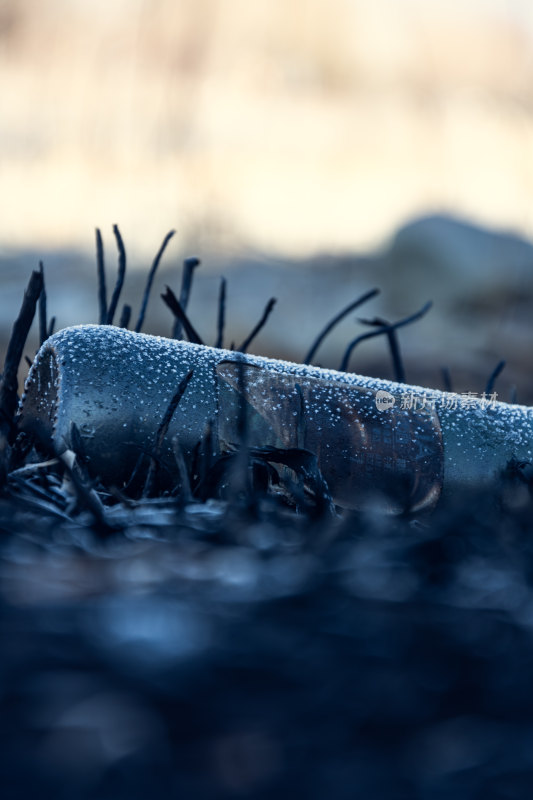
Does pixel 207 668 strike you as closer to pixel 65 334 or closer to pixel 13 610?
pixel 13 610

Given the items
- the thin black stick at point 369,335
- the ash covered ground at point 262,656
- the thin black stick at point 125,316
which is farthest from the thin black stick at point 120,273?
the ash covered ground at point 262,656

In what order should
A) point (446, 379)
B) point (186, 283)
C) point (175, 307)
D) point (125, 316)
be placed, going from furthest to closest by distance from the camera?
point (446, 379), point (186, 283), point (125, 316), point (175, 307)

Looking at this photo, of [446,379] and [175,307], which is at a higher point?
[175,307]

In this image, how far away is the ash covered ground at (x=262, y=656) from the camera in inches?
13.9

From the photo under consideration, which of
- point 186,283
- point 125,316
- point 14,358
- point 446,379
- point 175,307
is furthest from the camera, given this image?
point 446,379

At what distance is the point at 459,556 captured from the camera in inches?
24.5

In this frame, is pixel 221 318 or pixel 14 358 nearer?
pixel 14 358

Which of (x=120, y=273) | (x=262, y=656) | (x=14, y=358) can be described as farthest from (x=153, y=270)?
(x=262, y=656)

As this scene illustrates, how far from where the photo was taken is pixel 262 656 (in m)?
0.45

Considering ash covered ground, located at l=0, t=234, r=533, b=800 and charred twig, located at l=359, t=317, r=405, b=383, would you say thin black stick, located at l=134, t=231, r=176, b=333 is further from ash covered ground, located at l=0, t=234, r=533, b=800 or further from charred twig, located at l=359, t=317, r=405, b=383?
ash covered ground, located at l=0, t=234, r=533, b=800

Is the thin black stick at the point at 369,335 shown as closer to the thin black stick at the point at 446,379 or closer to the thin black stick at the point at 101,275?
the thin black stick at the point at 446,379

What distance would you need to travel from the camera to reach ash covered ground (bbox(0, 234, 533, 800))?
35 cm

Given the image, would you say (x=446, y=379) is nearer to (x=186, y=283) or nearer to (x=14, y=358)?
(x=186, y=283)

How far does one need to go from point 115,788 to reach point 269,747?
72 millimetres
